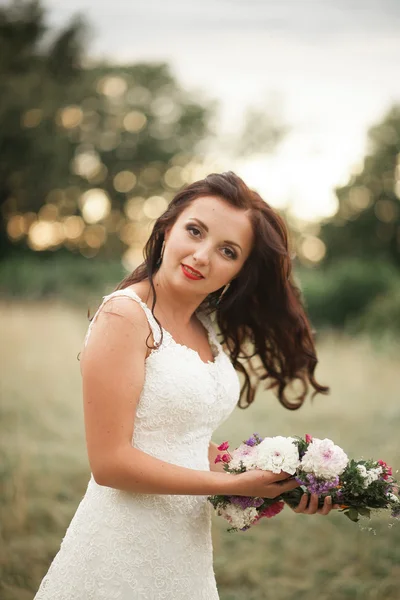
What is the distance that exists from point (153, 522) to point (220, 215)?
3.65ft

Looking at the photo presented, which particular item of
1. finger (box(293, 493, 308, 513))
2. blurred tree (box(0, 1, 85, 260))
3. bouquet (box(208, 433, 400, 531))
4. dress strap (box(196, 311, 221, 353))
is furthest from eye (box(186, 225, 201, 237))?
blurred tree (box(0, 1, 85, 260))

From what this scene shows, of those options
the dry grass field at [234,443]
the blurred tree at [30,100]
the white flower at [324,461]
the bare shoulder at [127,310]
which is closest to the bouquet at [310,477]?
the white flower at [324,461]

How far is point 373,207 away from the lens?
21531 mm

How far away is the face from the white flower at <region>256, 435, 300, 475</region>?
1.99 ft

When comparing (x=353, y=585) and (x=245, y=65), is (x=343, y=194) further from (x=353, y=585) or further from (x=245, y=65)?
(x=353, y=585)

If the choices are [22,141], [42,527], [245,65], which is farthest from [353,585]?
[22,141]

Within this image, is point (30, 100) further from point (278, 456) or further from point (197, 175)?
point (278, 456)

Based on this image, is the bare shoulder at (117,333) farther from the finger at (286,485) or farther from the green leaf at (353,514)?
the green leaf at (353,514)

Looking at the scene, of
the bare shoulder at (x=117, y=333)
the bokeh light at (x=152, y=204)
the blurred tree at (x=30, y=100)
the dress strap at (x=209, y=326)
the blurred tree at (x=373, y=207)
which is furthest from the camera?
the bokeh light at (x=152, y=204)

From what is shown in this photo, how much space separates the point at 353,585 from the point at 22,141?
26.2 meters

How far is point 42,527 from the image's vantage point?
5.38m

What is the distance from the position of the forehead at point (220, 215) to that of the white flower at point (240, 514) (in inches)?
37.9

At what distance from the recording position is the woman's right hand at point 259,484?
7.04ft

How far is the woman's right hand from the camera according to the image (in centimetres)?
214
